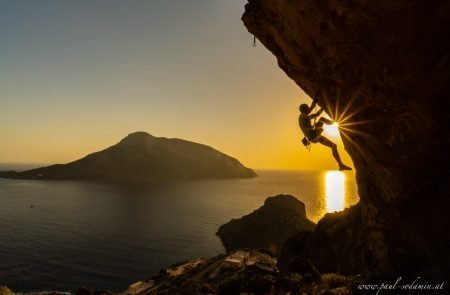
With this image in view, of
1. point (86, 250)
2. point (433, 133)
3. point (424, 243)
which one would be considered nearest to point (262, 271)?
point (424, 243)

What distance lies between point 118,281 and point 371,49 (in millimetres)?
65147

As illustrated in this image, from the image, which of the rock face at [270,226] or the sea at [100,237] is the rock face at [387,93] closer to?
the sea at [100,237]

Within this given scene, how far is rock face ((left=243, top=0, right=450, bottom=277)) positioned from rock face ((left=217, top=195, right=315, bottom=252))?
68.2 metres

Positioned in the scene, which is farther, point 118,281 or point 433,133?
point 118,281

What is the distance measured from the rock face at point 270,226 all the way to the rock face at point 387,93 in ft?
224

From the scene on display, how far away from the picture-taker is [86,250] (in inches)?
3211

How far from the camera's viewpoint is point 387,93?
1256cm

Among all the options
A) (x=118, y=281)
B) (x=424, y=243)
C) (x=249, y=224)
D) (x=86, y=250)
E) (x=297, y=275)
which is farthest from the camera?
(x=249, y=224)

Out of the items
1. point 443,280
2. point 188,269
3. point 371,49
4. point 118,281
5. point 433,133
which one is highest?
point 371,49

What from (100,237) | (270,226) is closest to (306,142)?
(270,226)

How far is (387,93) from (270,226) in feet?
270

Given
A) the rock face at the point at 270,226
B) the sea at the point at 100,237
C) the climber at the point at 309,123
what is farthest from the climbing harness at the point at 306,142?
the rock face at the point at 270,226

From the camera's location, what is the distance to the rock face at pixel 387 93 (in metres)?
11.2

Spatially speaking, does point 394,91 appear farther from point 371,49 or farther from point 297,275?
point 297,275
